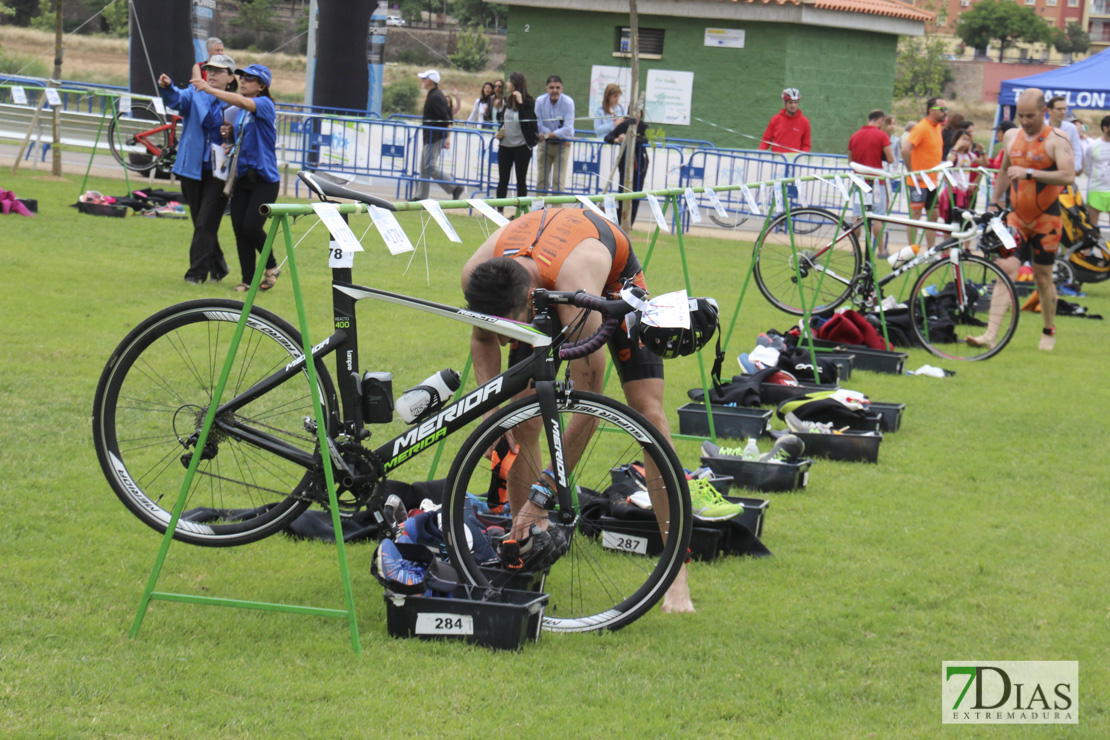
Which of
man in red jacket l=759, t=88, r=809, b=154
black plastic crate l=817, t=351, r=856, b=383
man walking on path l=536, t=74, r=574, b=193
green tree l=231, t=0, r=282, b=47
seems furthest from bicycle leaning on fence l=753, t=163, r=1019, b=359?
green tree l=231, t=0, r=282, b=47

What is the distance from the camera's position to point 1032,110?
32.8ft

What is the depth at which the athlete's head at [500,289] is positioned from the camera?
402cm

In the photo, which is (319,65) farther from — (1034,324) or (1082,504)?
(1082,504)

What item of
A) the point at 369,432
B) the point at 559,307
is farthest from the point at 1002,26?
the point at 369,432

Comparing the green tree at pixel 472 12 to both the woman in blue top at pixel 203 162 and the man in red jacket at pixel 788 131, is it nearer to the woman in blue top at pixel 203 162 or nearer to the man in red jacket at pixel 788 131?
the man in red jacket at pixel 788 131

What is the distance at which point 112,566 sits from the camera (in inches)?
175

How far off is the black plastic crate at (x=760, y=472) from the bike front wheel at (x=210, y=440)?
2.29 meters

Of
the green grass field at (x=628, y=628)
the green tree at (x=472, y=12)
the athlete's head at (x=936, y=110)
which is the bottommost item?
the green grass field at (x=628, y=628)

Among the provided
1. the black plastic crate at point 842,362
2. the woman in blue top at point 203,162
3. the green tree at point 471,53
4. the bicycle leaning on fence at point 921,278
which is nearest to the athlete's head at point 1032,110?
the bicycle leaning on fence at point 921,278

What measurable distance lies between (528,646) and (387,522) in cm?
70

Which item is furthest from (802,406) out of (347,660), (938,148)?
(938,148)

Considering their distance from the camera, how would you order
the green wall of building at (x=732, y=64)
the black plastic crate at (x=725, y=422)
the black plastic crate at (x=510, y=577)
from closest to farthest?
1. the black plastic crate at (x=510, y=577)
2. the black plastic crate at (x=725, y=422)
3. the green wall of building at (x=732, y=64)

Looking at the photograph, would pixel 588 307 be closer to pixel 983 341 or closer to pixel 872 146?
pixel 983 341

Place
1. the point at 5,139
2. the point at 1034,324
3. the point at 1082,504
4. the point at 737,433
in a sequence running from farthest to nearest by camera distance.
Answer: the point at 5,139 < the point at 1034,324 < the point at 737,433 < the point at 1082,504
